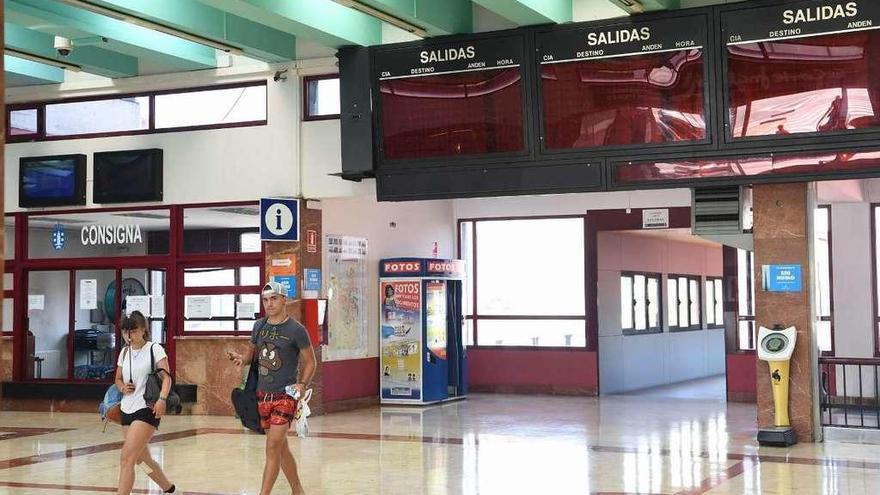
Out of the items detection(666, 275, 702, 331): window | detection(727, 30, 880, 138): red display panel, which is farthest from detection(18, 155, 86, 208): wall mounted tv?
detection(666, 275, 702, 331): window

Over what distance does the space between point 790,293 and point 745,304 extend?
4.95 m

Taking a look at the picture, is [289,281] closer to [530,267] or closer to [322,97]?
[322,97]

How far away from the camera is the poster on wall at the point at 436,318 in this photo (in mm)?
15039

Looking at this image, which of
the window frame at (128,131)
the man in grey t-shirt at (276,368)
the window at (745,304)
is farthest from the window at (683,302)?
the man in grey t-shirt at (276,368)

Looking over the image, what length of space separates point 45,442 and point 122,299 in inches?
127

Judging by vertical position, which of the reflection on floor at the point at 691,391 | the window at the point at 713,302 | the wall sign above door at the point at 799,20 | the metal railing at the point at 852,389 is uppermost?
the wall sign above door at the point at 799,20

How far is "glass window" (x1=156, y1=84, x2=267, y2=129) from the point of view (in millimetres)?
13859

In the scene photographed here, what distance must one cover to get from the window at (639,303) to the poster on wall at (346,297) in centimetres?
481

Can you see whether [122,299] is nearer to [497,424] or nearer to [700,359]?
[497,424]

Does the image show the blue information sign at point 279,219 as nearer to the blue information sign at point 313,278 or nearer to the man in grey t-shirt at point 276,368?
the blue information sign at point 313,278

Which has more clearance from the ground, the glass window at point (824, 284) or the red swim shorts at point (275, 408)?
the glass window at point (824, 284)

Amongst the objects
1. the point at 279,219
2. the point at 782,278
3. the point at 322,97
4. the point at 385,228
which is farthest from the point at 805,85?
the point at 385,228

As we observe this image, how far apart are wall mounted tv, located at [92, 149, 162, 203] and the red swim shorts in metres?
7.38

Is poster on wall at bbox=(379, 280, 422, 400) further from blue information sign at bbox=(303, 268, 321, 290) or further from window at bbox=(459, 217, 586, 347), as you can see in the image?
window at bbox=(459, 217, 586, 347)
